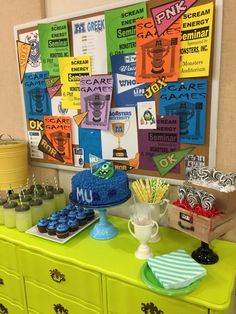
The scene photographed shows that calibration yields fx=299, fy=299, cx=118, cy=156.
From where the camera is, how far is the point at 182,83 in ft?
3.82

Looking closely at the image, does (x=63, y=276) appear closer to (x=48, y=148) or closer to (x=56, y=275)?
(x=56, y=275)

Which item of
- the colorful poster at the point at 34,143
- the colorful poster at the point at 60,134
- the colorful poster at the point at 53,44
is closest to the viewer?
the colorful poster at the point at 53,44

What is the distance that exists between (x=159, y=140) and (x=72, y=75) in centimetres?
52

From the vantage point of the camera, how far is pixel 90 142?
144 centimetres

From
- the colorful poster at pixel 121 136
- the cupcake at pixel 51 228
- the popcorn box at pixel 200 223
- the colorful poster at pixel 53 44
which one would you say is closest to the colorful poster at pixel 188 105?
the colorful poster at pixel 121 136

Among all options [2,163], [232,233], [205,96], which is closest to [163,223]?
[232,233]

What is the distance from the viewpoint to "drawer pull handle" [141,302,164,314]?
3.19ft

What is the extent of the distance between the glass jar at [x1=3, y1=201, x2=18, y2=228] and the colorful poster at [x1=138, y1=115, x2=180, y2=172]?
25.0 inches

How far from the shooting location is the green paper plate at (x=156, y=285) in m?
0.89

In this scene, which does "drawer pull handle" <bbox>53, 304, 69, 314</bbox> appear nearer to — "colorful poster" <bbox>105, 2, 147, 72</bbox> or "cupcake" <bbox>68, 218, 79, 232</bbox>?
"cupcake" <bbox>68, 218, 79, 232</bbox>

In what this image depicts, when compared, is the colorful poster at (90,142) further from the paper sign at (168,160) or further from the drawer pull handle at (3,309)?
the drawer pull handle at (3,309)

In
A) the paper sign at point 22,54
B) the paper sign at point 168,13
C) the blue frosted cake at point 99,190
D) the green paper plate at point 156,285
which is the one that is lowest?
the green paper plate at point 156,285

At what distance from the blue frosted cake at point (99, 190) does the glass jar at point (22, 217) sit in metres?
0.29

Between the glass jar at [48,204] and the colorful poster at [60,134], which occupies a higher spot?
the colorful poster at [60,134]
